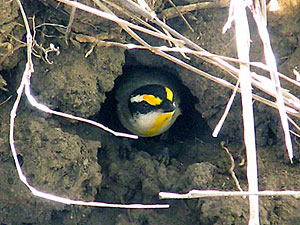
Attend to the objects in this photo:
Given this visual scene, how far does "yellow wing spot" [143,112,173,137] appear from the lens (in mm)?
4695

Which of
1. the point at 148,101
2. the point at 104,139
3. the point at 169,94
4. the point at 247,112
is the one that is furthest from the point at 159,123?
the point at 247,112

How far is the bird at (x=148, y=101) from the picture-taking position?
459 cm

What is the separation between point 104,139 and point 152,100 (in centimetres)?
73

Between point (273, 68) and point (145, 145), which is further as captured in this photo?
point (145, 145)

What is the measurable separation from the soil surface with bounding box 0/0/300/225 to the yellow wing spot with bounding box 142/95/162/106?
50 cm

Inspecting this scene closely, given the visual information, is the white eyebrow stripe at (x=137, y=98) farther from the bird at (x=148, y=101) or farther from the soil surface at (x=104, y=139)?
the soil surface at (x=104, y=139)

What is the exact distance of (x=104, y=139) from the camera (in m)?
4.07

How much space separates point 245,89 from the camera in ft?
6.88

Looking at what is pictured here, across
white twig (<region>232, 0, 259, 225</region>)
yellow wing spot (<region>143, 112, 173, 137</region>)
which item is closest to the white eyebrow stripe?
yellow wing spot (<region>143, 112, 173, 137</region>)

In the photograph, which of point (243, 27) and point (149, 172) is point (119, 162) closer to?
point (149, 172)

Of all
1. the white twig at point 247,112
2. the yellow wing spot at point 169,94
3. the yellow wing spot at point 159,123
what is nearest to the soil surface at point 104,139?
the yellow wing spot at point 169,94

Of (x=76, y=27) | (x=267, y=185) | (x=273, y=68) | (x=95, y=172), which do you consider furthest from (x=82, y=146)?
(x=273, y=68)

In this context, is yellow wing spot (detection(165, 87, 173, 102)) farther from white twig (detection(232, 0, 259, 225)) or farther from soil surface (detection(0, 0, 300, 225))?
white twig (detection(232, 0, 259, 225))

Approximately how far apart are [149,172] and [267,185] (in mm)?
854
